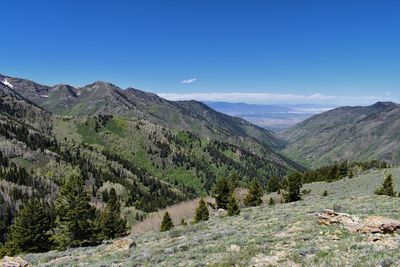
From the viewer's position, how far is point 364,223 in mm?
29797

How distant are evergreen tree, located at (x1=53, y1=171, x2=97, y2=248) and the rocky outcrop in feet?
148

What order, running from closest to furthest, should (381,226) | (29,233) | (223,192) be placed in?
(381,226) → (29,233) → (223,192)

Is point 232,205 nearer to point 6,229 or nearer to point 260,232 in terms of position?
point 260,232

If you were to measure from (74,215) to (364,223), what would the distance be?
50.5 metres

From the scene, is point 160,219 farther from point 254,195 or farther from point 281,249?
point 281,249

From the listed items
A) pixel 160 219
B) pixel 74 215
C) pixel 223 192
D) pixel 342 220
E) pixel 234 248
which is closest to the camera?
pixel 234 248

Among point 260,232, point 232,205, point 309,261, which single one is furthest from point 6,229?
point 309,261

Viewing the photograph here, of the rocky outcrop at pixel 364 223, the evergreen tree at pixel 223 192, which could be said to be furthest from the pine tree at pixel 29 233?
the rocky outcrop at pixel 364 223

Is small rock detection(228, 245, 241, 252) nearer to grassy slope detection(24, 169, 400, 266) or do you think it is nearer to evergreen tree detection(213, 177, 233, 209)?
grassy slope detection(24, 169, 400, 266)

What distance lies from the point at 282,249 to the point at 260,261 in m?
2.81

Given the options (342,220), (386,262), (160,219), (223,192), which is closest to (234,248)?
(342,220)

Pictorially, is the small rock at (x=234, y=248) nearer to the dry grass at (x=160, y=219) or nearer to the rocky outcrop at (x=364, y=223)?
the rocky outcrop at (x=364, y=223)

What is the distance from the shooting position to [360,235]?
27.4 meters

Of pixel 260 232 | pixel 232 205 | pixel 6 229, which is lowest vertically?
pixel 6 229
